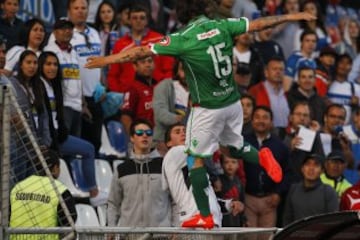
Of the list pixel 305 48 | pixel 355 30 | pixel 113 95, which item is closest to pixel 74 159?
pixel 113 95

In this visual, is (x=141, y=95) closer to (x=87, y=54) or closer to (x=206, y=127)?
(x=87, y=54)

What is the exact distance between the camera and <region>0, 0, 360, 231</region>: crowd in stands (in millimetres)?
14531

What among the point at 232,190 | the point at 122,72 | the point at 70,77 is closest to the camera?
the point at 232,190

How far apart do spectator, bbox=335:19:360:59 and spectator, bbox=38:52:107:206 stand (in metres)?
8.15

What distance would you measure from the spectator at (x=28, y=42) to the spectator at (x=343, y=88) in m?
5.73

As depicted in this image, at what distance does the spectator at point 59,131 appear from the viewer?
15344mm

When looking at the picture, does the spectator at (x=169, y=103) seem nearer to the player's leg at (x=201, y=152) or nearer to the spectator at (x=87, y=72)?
the spectator at (x=87, y=72)

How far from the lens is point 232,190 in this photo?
15.3m

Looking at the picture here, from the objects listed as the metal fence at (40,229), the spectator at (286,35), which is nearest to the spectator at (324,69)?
the spectator at (286,35)

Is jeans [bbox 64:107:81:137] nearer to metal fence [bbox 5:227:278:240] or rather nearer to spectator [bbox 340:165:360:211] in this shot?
spectator [bbox 340:165:360:211]

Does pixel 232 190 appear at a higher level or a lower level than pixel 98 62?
lower

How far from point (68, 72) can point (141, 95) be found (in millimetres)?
1152

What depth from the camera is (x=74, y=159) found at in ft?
52.9

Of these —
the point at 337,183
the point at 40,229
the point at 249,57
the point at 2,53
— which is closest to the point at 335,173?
the point at 337,183
